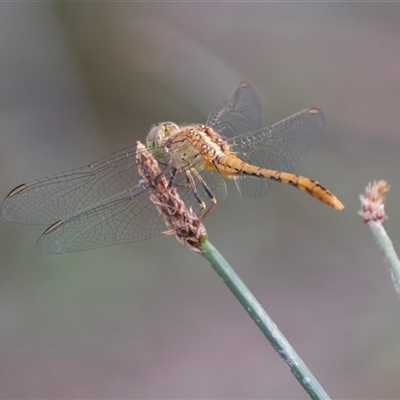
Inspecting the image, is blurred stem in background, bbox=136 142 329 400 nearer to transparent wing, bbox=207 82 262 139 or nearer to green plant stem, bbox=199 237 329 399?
green plant stem, bbox=199 237 329 399

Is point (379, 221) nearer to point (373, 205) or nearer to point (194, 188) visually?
point (373, 205)

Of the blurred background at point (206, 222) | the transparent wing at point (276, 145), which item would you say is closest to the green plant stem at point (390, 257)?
the transparent wing at point (276, 145)

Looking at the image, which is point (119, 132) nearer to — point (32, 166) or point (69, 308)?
point (32, 166)

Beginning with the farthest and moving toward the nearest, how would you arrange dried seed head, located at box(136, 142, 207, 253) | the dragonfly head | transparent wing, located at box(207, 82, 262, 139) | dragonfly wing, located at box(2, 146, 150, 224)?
transparent wing, located at box(207, 82, 262, 139), the dragonfly head, dragonfly wing, located at box(2, 146, 150, 224), dried seed head, located at box(136, 142, 207, 253)

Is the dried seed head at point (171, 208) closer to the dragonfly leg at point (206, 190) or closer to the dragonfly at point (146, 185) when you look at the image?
the dragonfly at point (146, 185)

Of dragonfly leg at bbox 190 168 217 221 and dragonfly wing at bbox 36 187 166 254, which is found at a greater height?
dragonfly wing at bbox 36 187 166 254

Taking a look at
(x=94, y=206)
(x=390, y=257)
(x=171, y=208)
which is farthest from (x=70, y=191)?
(x=390, y=257)

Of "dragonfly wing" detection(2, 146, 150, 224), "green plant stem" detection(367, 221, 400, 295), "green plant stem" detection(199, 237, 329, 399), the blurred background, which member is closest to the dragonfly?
"dragonfly wing" detection(2, 146, 150, 224)
